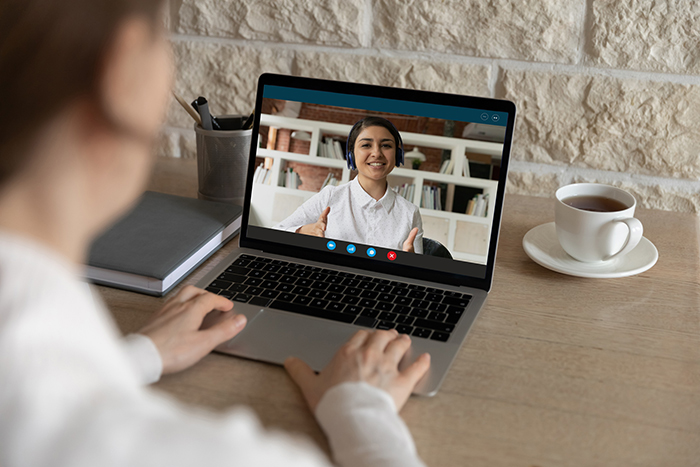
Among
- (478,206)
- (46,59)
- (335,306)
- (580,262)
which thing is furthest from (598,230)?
(46,59)

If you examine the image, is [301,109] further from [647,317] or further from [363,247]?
[647,317]

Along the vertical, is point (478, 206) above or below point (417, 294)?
above

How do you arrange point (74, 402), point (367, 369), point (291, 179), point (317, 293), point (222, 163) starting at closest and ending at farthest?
1. point (74, 402)
2. point (367, 369)
3. point (317, 293)
4. point (291, 179)
5. point (222, 163)

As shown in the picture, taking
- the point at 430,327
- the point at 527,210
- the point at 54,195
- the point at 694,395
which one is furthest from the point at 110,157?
the point at 527,210

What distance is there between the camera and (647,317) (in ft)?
2.78

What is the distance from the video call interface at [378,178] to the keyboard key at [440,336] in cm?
15

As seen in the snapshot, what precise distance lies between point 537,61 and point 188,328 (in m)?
0.83

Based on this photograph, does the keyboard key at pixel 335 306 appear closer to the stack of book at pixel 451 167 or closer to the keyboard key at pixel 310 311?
the keyboard key at pixel 310 311

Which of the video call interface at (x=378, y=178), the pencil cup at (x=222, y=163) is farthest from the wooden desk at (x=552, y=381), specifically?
the pencil cup at (x=222, y=163)

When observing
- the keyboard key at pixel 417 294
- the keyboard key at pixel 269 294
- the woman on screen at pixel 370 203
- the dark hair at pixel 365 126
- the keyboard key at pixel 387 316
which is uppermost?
the dark hair at pixel 365 126

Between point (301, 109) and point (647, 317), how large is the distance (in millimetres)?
581

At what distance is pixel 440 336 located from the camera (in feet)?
2.55

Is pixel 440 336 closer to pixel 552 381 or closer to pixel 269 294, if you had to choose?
pixel 552 381

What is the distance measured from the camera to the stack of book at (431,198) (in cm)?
90
